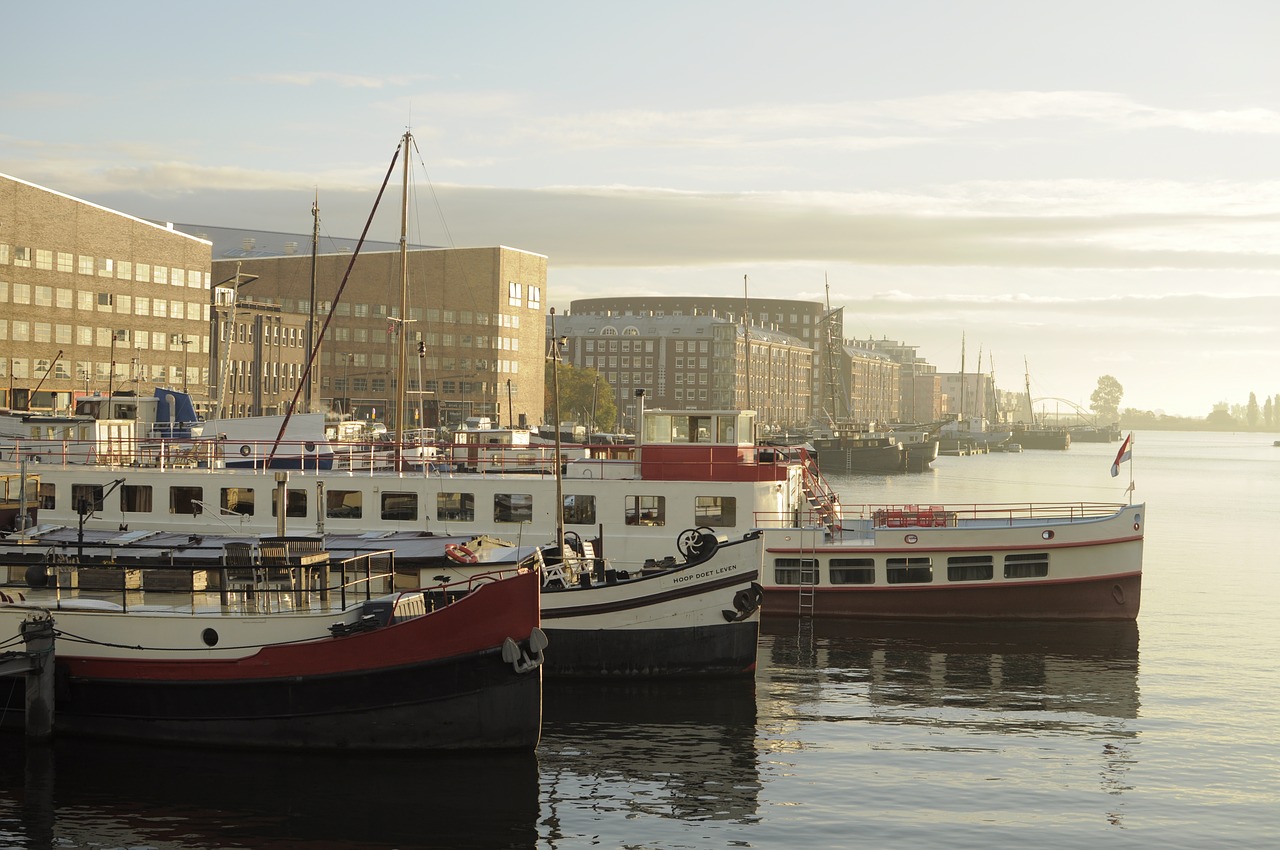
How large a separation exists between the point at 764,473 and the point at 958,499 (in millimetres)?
71941

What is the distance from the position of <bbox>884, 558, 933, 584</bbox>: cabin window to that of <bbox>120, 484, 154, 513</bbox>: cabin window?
21622 millimetres

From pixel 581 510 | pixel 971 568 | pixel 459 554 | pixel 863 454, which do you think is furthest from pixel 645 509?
pixel 863 454

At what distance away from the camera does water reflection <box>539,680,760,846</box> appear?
21.0 meters

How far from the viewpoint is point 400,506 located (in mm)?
36406

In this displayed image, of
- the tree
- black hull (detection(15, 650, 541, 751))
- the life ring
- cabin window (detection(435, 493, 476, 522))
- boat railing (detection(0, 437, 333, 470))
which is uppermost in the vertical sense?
the tree

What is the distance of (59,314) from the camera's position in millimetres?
98250

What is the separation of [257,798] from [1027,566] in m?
23.9

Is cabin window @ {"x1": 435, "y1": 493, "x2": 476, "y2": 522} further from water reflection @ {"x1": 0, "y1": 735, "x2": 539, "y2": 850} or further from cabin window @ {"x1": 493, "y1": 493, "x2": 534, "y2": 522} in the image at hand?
water reflection @ {"x1": 0, "y1": 735, "x2": 539, "y2": 850}

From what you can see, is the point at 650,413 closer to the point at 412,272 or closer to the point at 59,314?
the point at 59,314

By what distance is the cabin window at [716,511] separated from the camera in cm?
3584

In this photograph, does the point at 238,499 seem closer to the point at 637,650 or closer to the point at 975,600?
the point at 637,650

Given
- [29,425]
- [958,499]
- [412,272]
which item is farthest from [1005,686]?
[412,272]

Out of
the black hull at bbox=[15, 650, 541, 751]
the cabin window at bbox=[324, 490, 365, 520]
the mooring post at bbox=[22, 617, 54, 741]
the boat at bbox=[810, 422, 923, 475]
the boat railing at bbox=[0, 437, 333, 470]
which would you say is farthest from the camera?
the boat at bbox=[810, 422, 923, 475]

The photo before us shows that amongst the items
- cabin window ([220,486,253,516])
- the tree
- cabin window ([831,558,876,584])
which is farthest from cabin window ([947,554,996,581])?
the tree
